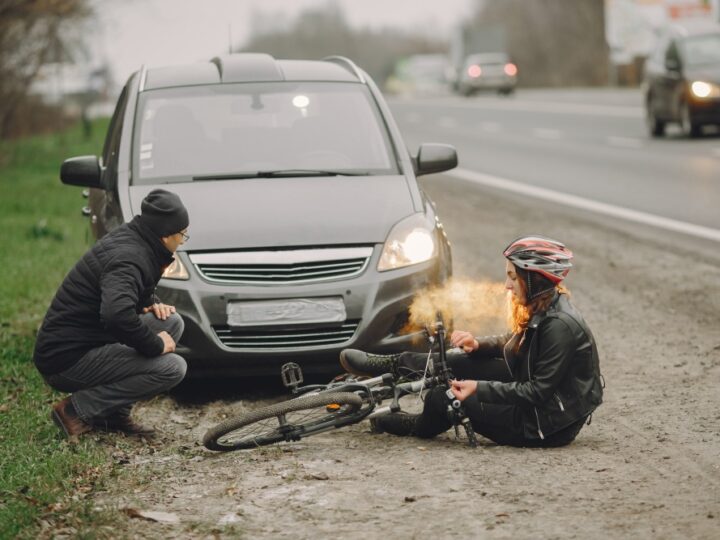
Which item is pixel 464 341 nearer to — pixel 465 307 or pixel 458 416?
pixel 458 416

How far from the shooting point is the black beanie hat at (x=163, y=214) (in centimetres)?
652

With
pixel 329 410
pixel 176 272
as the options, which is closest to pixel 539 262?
pixel 329 410

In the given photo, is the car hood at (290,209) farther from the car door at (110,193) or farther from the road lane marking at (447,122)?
the road lane marking at (447,122)

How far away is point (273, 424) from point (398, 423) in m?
0.65

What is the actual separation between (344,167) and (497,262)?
13.8 feet

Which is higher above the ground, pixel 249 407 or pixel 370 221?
pixel 370 221

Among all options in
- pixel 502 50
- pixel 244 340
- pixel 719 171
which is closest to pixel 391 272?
pixel 244 340

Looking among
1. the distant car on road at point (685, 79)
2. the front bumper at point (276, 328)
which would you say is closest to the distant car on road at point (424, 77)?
the distant car on road at point (685, 79)

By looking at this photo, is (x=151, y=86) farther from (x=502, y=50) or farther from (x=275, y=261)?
(x=502, y=50)

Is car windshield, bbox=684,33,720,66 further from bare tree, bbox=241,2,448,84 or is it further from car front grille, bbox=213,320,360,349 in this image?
bare tree, bbox=241,2,448,84

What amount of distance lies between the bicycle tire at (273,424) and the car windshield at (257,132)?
7.22ft

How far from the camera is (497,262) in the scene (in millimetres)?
12391

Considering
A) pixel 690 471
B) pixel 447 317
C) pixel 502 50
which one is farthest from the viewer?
pixel 502 50

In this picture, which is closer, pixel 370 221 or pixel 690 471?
pixel 690 471
